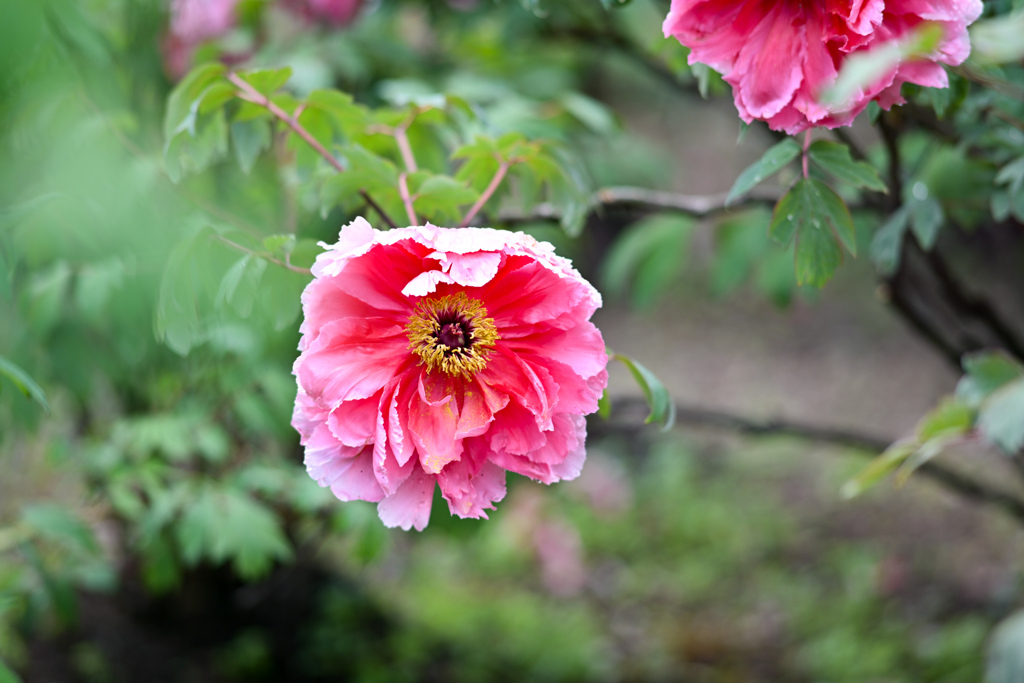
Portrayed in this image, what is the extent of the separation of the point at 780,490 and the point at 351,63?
3215 mm

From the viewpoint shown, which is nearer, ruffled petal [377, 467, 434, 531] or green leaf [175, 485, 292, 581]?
ruffled petal [377, 467, 434, 531]

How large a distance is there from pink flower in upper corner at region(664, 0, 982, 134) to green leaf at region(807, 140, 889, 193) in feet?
0.17

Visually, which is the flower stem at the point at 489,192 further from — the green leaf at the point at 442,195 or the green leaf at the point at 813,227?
the green leaf at the point at 813,227

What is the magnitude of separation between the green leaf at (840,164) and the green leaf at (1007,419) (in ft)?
1.15

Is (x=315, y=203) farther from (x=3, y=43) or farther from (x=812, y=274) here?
(x=812, y=274)

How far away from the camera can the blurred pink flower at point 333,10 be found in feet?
6.22

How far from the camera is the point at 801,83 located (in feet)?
2.37

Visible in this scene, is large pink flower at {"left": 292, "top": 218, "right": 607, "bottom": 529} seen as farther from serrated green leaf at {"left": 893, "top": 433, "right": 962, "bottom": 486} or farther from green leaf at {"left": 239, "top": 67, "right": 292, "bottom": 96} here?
serrated green leaf at {"left": 893, "top": 433, "right": 962, "bottom": 486}

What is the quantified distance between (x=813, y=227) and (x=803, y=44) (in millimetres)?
170

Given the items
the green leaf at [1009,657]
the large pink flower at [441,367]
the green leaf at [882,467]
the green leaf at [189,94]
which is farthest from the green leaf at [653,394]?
the green leaf at [1009,657]

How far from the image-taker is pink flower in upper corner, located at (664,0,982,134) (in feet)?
2.25

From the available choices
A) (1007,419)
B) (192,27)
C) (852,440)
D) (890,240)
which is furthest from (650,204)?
(192,27)

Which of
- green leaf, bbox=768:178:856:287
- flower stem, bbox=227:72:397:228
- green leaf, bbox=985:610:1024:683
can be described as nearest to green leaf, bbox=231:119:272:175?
flower stem, bbox=227:72:397:228

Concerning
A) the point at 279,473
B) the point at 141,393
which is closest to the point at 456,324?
the point at 279,473
